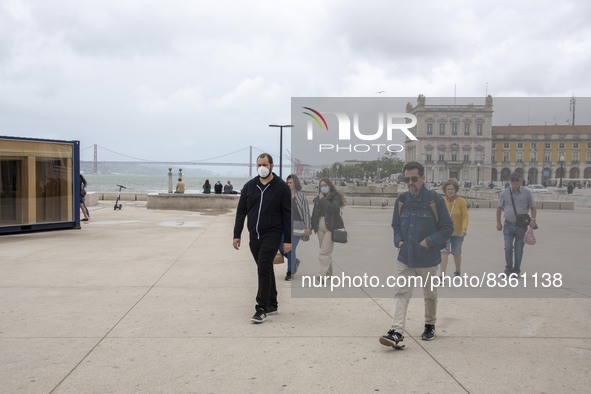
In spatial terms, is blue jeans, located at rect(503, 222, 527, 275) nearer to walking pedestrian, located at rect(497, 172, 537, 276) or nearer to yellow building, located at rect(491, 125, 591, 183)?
walking pedestrian, located at rect(497, 172, 537, 276)

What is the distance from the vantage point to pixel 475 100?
629 centimetres

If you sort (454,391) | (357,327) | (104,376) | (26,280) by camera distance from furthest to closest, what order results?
(26,280), (357,327), (104,376), (454,391)

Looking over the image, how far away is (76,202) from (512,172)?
1108 centimetres

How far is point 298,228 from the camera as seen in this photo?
746cm

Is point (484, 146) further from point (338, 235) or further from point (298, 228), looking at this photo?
point (298, 228)

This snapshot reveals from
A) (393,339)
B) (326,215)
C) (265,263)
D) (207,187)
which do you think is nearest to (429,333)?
(393,339)

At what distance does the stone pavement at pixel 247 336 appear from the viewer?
3779mm

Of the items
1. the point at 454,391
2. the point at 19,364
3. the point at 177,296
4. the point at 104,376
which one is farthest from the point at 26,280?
the point at 454,391

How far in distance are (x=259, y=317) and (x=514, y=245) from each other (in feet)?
13.3

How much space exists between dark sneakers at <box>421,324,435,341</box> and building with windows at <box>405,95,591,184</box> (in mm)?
1468

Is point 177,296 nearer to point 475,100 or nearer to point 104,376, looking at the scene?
point 104,376

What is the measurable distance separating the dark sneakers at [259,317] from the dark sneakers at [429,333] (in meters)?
1.57

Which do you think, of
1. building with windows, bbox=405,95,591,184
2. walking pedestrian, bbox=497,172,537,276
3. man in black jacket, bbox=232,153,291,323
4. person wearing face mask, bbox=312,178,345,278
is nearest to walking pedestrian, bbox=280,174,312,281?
person wearing face mask, bbox=312,178,345,278

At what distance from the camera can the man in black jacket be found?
5.47 m
